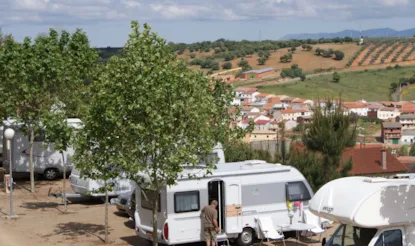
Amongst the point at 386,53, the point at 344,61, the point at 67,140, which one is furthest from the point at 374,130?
the point at 67,140

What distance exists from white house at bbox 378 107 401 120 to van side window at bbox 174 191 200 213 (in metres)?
116

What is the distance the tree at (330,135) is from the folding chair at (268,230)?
5426 mm

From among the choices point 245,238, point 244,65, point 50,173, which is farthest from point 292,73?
point 245,238

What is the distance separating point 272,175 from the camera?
53.9ft

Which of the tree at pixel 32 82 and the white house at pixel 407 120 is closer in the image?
the tree at pixel 32 82

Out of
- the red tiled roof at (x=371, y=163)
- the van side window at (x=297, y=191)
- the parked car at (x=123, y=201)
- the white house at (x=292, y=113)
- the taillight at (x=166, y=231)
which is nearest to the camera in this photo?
the taillight at (x=166, y=231)

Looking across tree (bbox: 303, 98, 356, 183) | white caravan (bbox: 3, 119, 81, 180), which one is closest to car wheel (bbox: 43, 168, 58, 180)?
white caravan (bbox: 3, 119, 81, 180)

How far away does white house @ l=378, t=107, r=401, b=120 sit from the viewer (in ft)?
418

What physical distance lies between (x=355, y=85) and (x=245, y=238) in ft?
470

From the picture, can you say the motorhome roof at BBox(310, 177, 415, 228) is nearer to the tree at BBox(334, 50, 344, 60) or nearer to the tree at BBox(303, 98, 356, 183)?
the tree at BBox(303, 98, 356, 183)

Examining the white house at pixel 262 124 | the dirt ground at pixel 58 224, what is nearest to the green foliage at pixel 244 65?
the white house at pixel 262 124

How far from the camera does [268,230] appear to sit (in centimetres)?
1582

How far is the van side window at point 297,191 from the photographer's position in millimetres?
16453

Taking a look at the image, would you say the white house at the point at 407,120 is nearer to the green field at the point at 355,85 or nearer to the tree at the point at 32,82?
the green field at the point at 355,85
